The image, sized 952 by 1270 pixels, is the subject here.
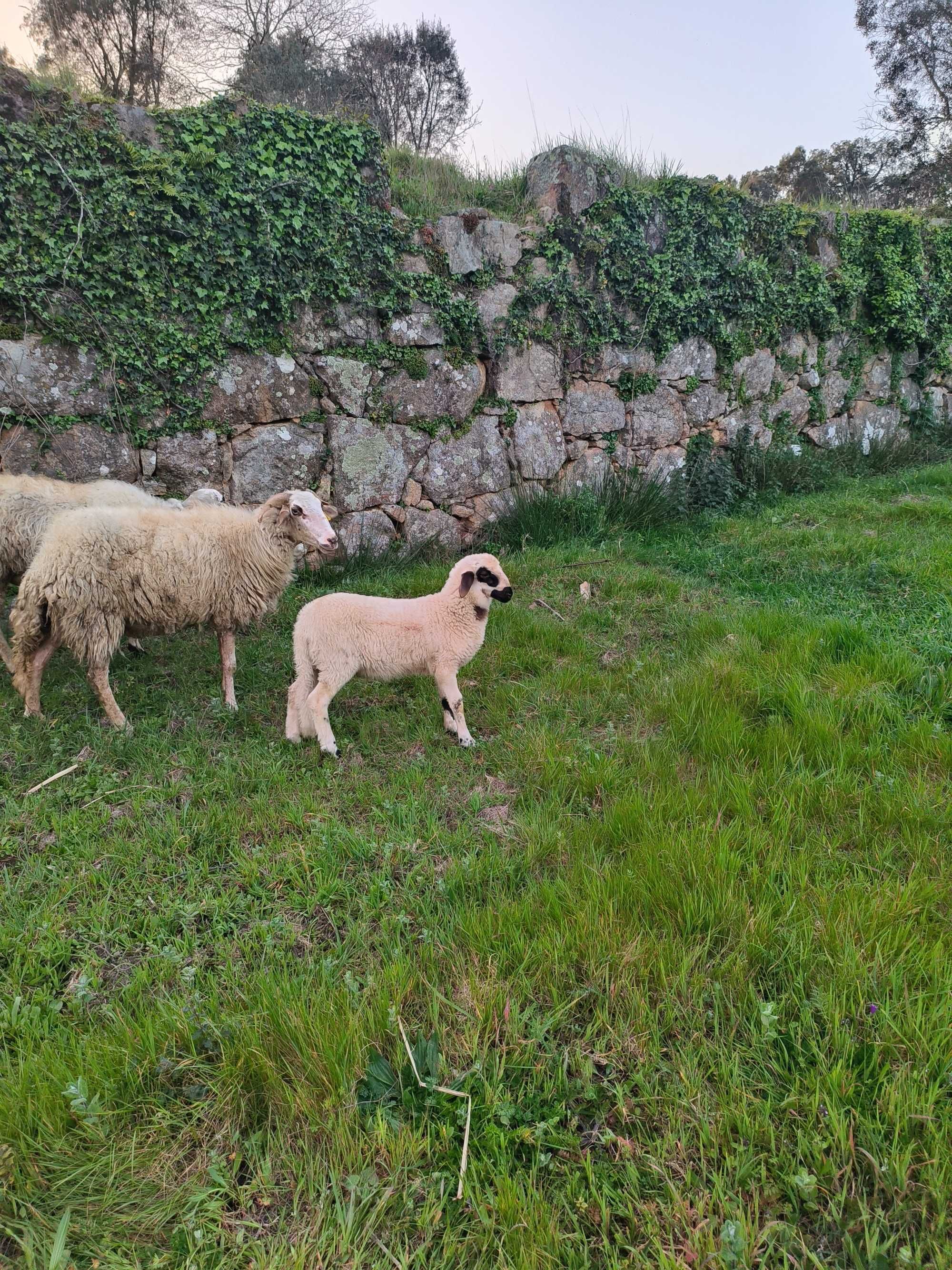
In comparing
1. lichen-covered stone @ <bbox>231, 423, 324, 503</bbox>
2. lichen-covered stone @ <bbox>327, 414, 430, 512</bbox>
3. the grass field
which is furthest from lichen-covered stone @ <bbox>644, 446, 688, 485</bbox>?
the grass field

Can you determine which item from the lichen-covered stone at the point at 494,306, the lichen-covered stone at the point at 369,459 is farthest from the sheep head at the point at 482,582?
the lichen-covered stone at the point at 494,306

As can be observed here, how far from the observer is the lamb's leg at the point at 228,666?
13.4ft

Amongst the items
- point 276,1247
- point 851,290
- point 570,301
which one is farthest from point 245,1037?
point 851,290

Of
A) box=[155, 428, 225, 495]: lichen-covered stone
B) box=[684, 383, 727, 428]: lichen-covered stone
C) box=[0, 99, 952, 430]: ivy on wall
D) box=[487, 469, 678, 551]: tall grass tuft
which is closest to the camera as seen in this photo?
box=[0, 99, 952, 430]: ivy on wall

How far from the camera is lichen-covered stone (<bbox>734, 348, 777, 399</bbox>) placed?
8773mm

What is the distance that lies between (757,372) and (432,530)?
18.0 ft

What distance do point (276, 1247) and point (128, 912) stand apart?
4.32 feet

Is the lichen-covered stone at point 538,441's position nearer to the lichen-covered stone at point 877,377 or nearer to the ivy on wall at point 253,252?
the ivy on wall at point 253,252

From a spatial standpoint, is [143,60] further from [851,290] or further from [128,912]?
[128,912]

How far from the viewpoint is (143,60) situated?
1234 centimetres

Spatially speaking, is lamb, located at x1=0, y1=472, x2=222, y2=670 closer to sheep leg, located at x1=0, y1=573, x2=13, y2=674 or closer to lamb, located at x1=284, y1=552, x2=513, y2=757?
sheep leg, located at x1=0, y1=573, x2=13, y2=674

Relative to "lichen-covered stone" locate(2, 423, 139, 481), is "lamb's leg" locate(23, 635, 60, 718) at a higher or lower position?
lower

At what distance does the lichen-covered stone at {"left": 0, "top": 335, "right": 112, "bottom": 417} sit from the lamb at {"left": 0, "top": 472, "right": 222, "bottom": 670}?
2.56ft

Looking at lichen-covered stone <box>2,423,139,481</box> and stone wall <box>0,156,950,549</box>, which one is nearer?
lichen-covered stone <box>2,423,139,481</box>
